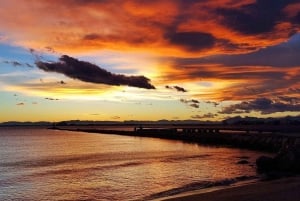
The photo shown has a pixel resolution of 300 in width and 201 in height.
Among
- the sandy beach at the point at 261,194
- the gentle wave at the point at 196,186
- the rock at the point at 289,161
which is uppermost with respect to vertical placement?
the rock at the point at 289,161

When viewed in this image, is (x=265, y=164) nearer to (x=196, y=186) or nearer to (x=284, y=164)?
(x=284, y=164)

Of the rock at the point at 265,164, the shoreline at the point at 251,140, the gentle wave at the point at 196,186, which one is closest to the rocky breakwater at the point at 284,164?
the rock at the point at 265,164

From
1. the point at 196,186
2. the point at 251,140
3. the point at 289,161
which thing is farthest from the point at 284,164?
the point at 251,140

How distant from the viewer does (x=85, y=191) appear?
28.2 m

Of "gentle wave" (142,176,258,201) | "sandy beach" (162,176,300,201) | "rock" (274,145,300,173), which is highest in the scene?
"rock" (274,145,300,173)

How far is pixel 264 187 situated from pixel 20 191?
55.0 feet

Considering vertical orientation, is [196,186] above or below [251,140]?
below

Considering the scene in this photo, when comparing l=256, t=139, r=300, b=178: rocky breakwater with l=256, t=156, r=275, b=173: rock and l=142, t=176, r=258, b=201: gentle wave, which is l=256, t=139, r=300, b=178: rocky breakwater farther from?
l=142, t=176, r=258, b=201: gentle wave

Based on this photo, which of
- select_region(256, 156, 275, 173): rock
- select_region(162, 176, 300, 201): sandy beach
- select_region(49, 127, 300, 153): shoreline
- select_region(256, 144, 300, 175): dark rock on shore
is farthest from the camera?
select_region(49, 127, 300, 153): shoreline

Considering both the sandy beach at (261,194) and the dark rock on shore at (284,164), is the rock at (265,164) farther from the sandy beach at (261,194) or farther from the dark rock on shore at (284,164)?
the sandy beach at (261,194)

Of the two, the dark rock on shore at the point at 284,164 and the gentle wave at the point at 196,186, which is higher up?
the dark rock on shore at the point at 284,164

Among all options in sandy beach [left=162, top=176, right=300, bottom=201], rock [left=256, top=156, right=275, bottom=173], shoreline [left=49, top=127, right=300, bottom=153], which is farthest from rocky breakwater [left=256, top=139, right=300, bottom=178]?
shoreline [left=49, top=127, right=300, bottom=153]

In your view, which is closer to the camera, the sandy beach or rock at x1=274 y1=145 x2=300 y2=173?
the sandy beach

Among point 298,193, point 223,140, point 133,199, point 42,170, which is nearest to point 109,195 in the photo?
point 133,199
